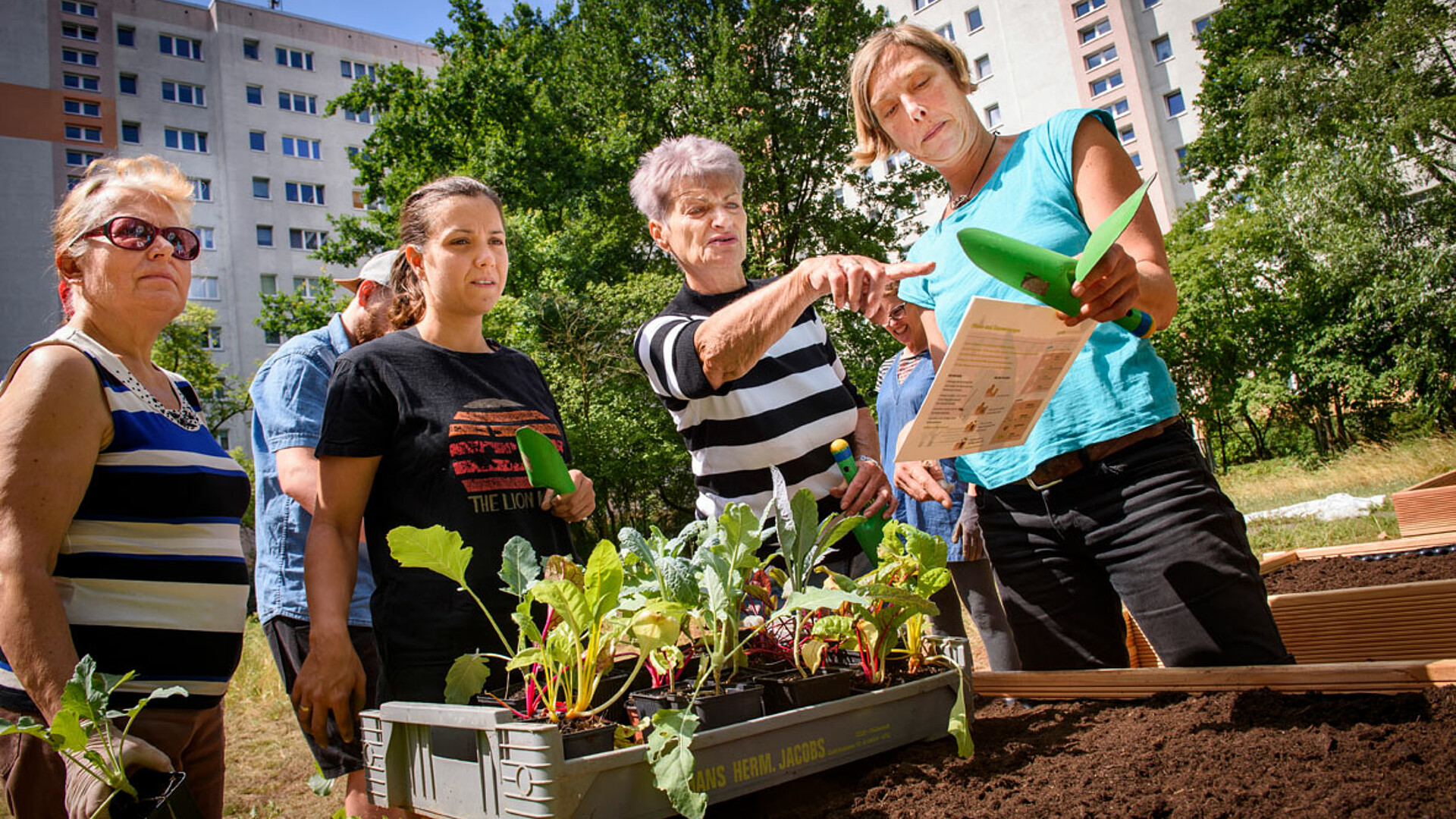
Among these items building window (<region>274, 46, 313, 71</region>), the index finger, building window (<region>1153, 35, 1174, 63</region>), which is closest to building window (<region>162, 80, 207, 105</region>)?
building window (<region>274, 46, 313, 71</region>)

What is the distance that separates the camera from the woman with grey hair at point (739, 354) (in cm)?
153

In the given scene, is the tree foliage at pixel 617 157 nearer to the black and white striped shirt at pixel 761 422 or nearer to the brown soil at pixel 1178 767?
the black and white striped shirt at pixel 761 422

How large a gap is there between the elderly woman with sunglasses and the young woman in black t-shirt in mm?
271

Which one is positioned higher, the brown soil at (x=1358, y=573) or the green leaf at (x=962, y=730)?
the green leaf at (x=962, y=730)

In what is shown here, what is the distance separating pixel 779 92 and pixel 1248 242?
12655 mm

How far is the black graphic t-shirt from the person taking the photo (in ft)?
4.74

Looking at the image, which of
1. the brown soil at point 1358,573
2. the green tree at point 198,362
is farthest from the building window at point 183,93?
the brown soil at point 1358,573

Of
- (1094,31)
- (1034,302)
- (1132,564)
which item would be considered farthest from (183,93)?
(1132,564)

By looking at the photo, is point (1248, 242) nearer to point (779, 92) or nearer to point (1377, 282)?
point (1377, 282)

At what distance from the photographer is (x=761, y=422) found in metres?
1.84

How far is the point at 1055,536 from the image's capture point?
1.52m

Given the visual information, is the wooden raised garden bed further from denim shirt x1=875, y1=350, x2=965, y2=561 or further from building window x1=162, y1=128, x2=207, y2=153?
building window x1=162, y1=128, x2=207, y2=153

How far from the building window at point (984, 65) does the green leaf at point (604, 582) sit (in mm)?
36024

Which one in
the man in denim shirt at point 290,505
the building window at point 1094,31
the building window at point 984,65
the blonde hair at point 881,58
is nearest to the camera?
the blonde hair at point 881,58
